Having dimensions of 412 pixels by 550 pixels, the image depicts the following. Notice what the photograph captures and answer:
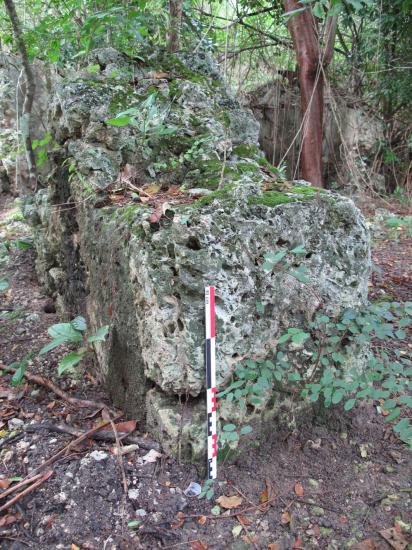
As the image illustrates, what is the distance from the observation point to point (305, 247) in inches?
88.7

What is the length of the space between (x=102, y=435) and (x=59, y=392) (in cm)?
55

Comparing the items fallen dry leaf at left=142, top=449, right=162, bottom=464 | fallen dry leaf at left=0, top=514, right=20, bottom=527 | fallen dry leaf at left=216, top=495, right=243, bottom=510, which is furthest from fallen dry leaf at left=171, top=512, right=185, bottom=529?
fallen dry leaf at left=0, top=514, right=20, bottom=527

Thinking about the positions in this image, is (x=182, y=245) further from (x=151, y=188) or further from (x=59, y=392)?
(x=59, y=392)

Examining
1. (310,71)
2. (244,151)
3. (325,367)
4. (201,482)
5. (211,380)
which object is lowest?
(201,482)

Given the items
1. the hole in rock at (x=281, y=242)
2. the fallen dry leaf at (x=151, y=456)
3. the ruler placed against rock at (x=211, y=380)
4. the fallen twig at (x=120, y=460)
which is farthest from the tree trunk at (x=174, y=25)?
the fallen dry leaf at (x=151, y=456)

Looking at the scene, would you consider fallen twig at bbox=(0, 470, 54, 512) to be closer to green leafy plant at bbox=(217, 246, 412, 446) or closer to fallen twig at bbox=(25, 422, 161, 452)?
fallen twig at bbox=(25, 422, 161, 452)

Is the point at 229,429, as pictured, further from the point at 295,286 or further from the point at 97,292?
the point at 97,292

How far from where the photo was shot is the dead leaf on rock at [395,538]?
180 cm

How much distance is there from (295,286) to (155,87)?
6.26 ft

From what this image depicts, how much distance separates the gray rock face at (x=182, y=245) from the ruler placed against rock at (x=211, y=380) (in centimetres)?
4

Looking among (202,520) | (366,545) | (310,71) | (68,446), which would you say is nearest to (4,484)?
(68,446)

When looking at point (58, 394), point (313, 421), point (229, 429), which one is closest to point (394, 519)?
point (313, 421)

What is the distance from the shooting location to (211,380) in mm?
1982

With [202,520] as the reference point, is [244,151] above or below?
above
